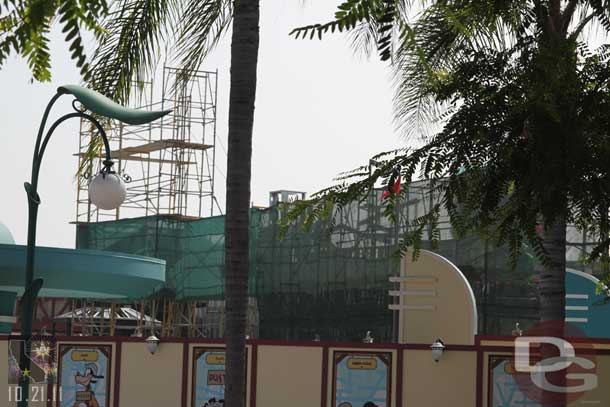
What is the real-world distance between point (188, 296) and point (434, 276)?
27129 mm

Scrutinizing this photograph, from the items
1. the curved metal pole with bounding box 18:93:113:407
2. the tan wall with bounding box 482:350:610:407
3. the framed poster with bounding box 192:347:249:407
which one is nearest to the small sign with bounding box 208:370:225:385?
the framed poster with bounding box 192:347:249:407

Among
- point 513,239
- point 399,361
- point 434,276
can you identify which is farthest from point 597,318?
point 513,239

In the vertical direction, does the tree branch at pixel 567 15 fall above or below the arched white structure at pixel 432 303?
above

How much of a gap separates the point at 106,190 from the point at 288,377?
9317 mm

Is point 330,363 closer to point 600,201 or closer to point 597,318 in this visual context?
point 597,318

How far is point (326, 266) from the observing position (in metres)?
42.8

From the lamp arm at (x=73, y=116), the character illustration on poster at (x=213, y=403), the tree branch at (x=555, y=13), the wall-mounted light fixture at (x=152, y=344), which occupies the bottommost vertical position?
the character illustration on poster at (x=213, y=403)

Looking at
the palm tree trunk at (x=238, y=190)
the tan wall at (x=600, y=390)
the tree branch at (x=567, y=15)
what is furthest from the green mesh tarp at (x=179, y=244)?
the palm tree trunk at (x=238, y=190)

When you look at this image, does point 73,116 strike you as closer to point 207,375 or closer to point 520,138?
point 520,138

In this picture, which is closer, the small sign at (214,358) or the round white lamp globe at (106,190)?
the round white lamp globe at (106,190)

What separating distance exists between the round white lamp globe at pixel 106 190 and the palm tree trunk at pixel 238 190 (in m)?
1.48

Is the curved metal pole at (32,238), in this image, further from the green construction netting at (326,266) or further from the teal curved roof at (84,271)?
the green construction netting at (326,266)

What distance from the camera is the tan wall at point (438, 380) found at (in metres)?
19.3

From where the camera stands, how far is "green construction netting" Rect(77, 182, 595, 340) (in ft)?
119
